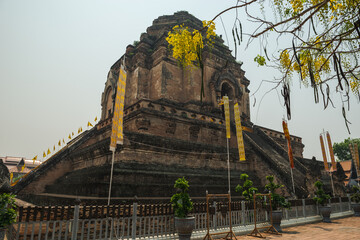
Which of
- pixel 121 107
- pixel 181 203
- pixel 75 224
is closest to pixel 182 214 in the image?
pixel 181 203

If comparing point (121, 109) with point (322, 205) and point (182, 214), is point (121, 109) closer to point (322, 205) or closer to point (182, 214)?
point (182, 214)

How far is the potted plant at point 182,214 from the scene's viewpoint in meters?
6.67

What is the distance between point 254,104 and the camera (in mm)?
4270

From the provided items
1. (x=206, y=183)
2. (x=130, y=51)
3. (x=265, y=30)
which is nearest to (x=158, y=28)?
(x=130, y=51)

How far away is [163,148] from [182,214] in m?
5.70

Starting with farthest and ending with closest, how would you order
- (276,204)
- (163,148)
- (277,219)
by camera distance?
(163,148) < (276,204) < (277,219)

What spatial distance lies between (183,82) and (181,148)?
9.43m

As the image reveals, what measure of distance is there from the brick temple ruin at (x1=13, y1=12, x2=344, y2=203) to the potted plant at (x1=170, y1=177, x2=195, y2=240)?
10.6 feet

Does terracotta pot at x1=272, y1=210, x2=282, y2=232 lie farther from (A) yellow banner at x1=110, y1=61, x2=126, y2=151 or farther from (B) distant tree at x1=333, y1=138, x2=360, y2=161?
(B) distant tree at x1=333, y1=138, x2=360, y2=161

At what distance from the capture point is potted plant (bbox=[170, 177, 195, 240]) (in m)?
6.67

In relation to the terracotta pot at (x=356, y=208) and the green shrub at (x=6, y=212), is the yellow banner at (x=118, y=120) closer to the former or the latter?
the green shrub at (x=6, y=212)

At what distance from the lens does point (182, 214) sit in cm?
682

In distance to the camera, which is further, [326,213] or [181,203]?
[326,213]

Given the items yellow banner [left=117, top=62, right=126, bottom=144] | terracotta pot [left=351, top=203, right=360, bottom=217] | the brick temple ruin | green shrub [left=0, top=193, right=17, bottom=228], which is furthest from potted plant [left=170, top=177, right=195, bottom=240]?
terracotta pot [left=351, top=203, right=360, bottom=217]
